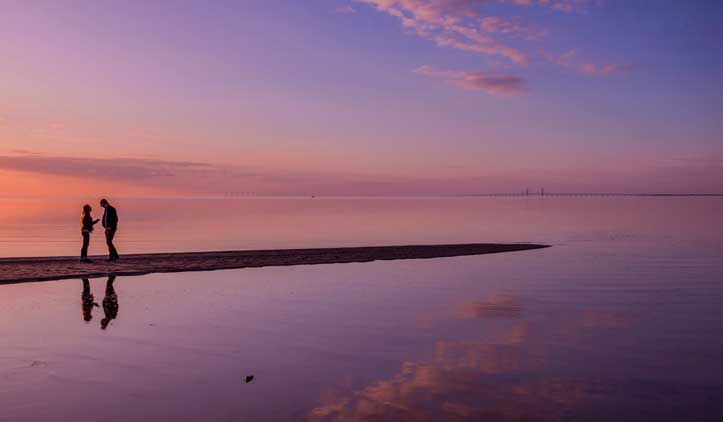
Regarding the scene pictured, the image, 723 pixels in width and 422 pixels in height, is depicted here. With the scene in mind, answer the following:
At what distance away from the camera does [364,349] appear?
13.5m

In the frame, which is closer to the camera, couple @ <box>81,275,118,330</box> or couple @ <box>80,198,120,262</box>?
couple @ <box>81,275,118,330</box>

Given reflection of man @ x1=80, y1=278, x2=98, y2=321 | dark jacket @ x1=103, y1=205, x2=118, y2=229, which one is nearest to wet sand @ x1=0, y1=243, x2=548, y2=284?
dark jacket @ x1=103, y1=205, x2=118, y2=229

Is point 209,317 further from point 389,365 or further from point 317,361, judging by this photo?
point 389,365

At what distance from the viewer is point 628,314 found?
1769 cm

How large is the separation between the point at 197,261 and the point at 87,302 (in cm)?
1159

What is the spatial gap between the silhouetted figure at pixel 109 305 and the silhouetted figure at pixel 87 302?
39cm

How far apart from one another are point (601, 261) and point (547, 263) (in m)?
3.64

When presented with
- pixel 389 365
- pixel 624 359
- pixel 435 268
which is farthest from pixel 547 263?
pixel 389 365

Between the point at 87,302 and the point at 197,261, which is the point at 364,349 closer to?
the point at 87,302

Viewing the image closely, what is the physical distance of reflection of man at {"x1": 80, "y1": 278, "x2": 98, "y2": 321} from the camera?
16.7 m

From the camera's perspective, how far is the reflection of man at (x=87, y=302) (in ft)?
54.8

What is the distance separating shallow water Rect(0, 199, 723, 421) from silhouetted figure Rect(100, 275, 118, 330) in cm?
16

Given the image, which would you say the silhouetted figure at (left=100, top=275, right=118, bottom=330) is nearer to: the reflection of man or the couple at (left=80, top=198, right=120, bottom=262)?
the reflection of man

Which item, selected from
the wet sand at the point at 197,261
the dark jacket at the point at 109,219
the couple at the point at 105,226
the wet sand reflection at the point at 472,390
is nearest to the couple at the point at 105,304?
the wet sand at the point at 197,261
